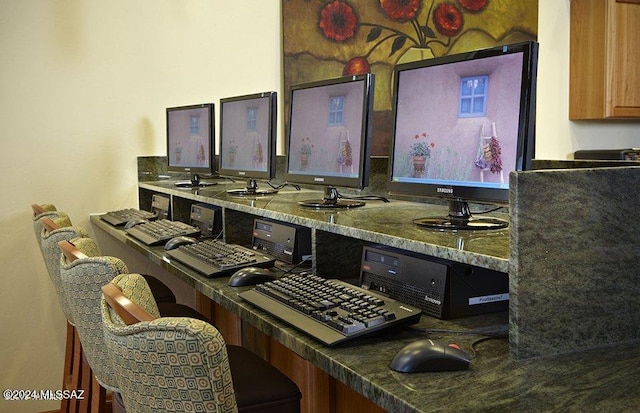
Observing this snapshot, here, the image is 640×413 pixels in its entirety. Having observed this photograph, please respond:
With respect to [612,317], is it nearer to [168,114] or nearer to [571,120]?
[168,114]

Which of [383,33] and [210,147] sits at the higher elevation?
[383,33]

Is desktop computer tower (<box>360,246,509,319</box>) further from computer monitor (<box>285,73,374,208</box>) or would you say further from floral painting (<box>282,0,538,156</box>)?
floral painting (<box>282,0,538,156</box>)

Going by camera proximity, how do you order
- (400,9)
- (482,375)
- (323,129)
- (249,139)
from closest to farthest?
1. (482,375)
2. (323,129)
3. (249,139)
4. (400,9)

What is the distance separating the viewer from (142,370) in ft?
3.01

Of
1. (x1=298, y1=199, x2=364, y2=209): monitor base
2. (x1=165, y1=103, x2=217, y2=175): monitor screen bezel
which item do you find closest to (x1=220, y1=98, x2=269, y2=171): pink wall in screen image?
(x1=165, y1=103, x2=217, y2=175): monitor screen bezel

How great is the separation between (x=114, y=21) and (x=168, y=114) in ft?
1.82

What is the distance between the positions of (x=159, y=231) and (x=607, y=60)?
3059 millimetres

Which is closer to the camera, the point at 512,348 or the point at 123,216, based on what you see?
the point at 512,348

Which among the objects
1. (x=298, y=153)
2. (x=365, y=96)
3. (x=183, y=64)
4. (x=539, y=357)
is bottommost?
(x=539, y=357)

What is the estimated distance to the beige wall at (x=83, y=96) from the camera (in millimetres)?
3225

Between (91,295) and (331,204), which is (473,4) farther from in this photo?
(91,295)

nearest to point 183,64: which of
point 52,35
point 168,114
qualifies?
point 168,114

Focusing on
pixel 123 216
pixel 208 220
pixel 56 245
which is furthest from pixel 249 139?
pixel 56 245

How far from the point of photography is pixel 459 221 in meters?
1.50
